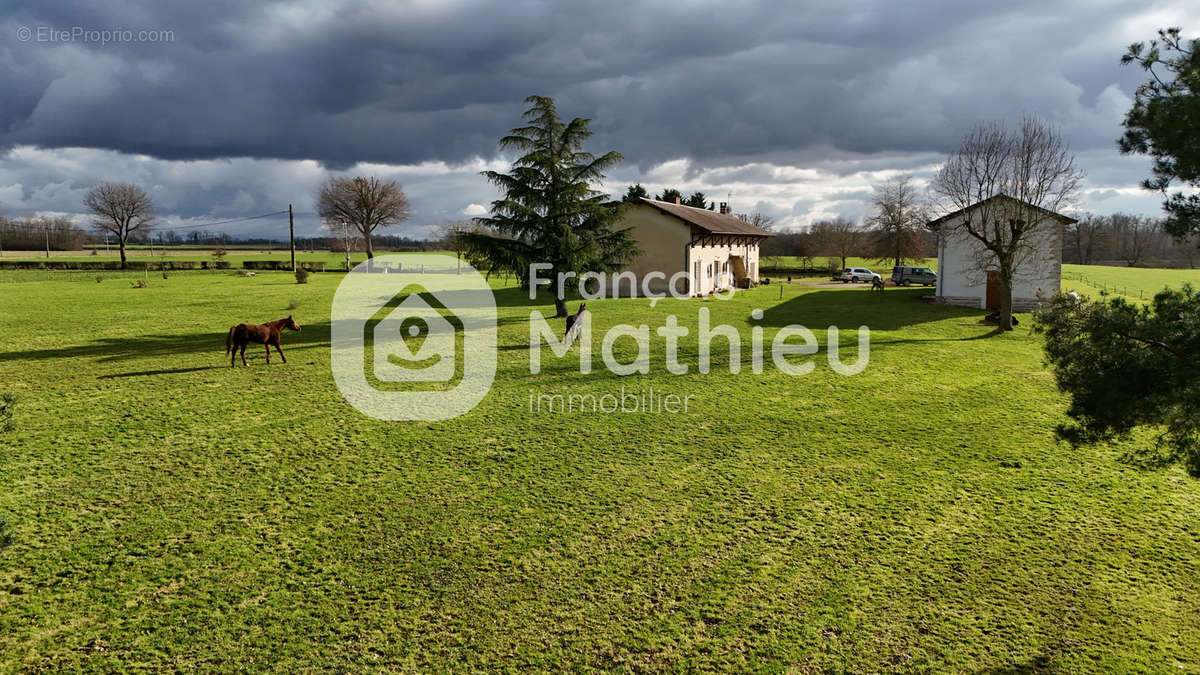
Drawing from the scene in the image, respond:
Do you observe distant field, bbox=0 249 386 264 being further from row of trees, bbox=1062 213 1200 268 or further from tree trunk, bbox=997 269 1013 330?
row of trees, bbox=1062 213 1200 268

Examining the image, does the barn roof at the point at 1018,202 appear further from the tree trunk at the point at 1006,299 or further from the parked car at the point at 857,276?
the parked car at the point at 857,276

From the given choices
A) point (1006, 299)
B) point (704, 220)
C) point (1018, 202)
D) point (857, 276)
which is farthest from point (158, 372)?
point (857, 276)

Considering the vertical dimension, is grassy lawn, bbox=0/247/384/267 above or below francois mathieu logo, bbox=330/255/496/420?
above

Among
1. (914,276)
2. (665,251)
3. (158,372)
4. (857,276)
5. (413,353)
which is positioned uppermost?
(665,251)

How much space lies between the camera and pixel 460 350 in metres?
18.5

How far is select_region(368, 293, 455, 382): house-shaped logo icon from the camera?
50.4 feet

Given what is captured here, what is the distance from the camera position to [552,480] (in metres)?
8.75

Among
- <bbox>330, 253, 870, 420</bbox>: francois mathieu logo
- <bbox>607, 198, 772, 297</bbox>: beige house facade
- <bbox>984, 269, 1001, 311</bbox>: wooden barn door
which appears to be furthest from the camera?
<bbox>607, 198, 772, 297</bbox>: beige house facade

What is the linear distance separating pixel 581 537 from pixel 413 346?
13.7 metres

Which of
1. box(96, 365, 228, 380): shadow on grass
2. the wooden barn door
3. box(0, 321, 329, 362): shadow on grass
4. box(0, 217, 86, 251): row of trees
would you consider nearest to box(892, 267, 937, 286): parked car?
the wooden barn door

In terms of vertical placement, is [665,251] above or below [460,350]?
above

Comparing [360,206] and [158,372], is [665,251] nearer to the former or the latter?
[158,372]

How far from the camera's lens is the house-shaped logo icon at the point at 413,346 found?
50.4 ft

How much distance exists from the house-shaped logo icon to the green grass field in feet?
7.59
